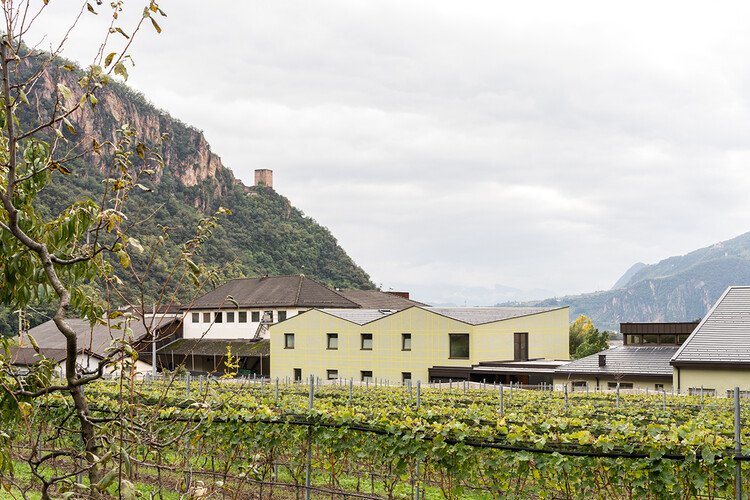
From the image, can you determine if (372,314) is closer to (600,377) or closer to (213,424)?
(600,377)

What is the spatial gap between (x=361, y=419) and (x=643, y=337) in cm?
3267

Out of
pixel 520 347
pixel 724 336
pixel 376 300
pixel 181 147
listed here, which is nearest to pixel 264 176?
pixel 181 147

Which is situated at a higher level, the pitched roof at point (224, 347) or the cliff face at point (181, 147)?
the cliff face at point (181, 147)

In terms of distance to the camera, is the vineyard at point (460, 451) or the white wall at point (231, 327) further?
the white wall at point (231, 327)

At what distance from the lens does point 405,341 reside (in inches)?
1877

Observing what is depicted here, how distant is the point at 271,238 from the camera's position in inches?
4077

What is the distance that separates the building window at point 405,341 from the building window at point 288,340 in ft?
28.1

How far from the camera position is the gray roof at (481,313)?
46.2 metres

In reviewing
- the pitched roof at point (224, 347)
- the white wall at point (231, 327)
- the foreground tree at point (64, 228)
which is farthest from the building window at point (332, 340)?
the foreground tree at point (64, 228)

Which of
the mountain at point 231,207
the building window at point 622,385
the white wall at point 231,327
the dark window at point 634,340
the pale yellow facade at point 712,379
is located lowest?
the building window at point 622,385

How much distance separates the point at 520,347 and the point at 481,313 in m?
3.34

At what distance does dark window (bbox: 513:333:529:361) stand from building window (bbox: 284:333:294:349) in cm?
1485

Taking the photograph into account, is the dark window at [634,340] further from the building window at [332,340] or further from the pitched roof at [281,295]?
the pitched roof at [281,295]

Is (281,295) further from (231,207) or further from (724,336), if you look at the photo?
(231,207)
